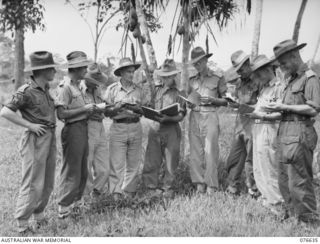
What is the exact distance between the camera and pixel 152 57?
5.87m

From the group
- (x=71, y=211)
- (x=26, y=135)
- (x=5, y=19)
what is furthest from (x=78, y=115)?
(x=5, y=19)

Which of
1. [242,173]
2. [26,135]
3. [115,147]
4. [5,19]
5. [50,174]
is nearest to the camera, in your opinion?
[26,135]

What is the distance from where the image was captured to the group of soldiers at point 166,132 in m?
4.00

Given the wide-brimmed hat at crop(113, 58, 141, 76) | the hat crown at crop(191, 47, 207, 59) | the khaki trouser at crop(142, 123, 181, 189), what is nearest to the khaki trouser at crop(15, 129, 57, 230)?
the wide-brimmed hat at crop(113, 58, 141, 76)

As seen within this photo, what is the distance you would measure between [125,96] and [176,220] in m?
1.74

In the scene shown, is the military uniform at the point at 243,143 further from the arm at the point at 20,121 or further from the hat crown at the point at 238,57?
the arm at the point at 20,121

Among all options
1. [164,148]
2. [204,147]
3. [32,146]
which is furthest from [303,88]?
[32,146]

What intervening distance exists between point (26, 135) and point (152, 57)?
247 centimetres

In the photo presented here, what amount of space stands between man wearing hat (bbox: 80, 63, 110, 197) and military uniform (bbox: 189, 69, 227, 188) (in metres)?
1.17

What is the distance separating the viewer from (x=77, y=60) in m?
4.51

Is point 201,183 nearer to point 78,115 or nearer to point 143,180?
point 143,180

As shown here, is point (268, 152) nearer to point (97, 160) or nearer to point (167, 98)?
point (167, 98)

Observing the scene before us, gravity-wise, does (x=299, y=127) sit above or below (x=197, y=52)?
below

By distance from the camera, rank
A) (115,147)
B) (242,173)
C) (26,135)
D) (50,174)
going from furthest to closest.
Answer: (242,173) → (115,147) → (50,174) → (26,135)
